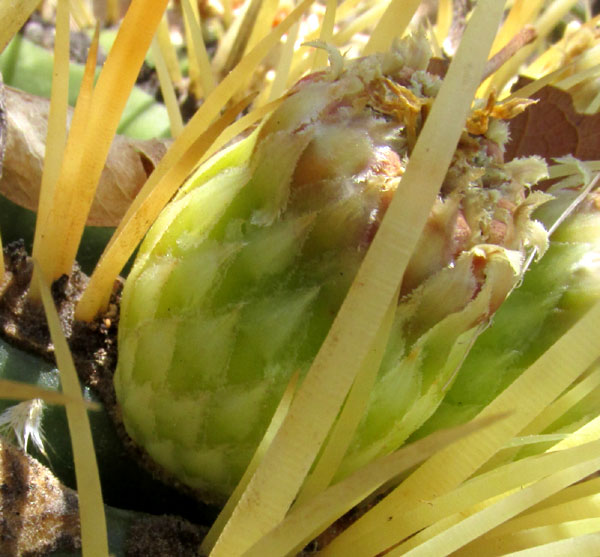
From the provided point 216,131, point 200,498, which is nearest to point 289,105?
point 216,131

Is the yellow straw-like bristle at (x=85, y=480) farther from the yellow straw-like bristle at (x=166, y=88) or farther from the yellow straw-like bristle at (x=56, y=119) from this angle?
the yellow straw-like bristle at (x=166, y=88)

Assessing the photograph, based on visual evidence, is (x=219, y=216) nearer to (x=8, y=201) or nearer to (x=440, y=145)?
(x=440, y=145)

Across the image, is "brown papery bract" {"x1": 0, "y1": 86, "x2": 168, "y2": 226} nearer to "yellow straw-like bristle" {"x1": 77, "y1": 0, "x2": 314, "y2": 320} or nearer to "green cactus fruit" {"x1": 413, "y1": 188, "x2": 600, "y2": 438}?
"yellow straw-like bristle" {"x1": 77, "y1": 0, "x2": 314, "y2": 320}

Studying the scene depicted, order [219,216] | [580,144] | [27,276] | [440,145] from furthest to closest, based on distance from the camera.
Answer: [580,144]
[27,276]
[219,216]
[440,145]

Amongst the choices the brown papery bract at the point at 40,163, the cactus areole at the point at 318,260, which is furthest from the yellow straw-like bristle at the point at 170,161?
the brown papery bract at the point at 40,163

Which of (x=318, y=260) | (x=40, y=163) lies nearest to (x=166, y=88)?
(x=40, y=163)

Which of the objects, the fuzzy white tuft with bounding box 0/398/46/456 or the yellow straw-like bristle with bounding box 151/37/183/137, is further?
the yellow straw-like bristle with bounding box 151/37/183/137

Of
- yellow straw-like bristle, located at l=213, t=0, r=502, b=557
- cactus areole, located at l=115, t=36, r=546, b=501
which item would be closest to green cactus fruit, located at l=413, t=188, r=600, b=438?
cactus areole, located at l=115, t=36, r=546, b=501

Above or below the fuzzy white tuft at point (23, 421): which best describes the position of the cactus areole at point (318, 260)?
above
